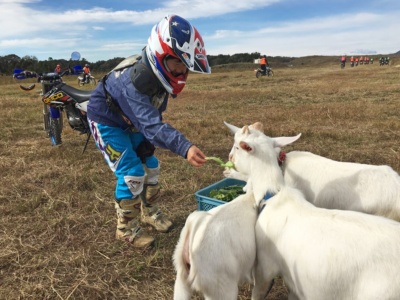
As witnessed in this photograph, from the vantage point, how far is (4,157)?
23.9 ft

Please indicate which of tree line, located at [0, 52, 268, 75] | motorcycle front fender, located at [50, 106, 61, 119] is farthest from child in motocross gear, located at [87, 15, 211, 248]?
tree line, located at [0, 52, 268, 75]

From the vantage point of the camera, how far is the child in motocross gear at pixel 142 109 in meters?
3.47

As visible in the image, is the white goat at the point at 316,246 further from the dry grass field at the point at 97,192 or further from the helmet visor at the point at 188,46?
the helmet visor at the point at 188,46

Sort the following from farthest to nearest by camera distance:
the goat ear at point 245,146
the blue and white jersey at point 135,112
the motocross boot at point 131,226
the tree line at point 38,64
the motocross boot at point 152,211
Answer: the tree line at point 38,64
the motocross boot at point 152,211
the motocross boot at point 131,226
the goat ear at point 245,146
the blue and white jersey at point 135,112

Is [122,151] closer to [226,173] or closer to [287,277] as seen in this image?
[226,173]

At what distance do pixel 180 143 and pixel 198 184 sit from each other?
256 centimetres

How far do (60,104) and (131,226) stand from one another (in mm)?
3868

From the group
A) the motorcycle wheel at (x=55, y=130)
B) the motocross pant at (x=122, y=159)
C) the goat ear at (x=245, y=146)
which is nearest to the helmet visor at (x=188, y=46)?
the goat ear at (x=245, y=146)

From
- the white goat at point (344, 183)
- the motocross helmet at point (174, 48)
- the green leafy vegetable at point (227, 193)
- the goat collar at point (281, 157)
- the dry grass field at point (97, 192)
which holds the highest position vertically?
the motocross helmet at point (174, 48)

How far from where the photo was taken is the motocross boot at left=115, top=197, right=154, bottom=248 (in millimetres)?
4168

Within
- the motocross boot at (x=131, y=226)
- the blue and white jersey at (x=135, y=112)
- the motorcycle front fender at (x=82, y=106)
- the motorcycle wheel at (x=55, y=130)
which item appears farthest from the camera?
the motorcycle wheel at (x=55, y=130)

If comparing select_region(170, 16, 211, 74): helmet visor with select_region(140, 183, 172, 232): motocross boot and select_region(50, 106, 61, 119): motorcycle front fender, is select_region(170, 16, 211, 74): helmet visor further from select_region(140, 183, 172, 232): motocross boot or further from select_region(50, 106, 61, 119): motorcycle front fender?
select_region(50, 106, 61, 119): motorcycle front fender

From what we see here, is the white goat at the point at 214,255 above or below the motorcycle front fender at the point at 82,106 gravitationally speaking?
below

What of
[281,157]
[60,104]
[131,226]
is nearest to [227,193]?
[281,157]
